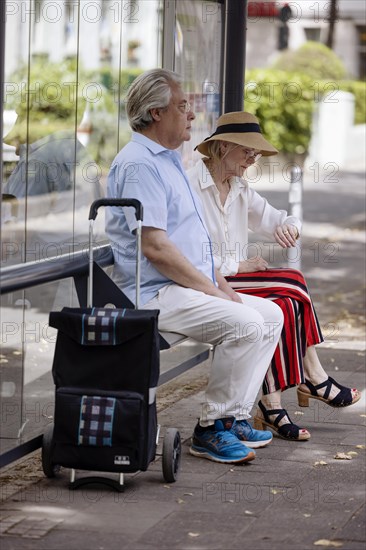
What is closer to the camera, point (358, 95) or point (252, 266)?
point (252, 266)

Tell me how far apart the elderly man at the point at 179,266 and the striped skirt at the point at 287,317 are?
282 millimetres

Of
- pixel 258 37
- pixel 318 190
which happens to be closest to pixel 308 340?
pixel 318 190

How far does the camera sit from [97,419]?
4.73 meters

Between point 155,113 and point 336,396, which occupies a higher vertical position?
point 155,113

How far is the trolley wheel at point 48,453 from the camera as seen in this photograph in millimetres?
4980

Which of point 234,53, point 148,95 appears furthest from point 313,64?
point 148,95

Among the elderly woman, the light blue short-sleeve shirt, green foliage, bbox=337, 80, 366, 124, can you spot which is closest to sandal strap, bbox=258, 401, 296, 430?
the elderly woman

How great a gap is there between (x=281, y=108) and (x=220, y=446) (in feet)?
69.2

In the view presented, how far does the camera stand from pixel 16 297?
516cm

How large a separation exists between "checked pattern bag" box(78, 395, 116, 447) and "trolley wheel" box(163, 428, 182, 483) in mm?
362

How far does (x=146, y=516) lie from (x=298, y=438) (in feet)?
4.67

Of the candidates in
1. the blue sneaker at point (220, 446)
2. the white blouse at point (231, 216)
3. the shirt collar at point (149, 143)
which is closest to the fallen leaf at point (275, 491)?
the blue sneaker at point (220, 446)

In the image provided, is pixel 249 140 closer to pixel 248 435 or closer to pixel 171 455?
pixel 248 435

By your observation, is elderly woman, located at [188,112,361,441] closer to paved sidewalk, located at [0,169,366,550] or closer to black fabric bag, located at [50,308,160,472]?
paved sidewalk, located at [0,169,366,550]
